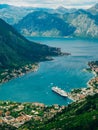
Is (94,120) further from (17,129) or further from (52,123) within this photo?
(17,129)

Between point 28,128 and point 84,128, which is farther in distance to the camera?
point 28,128

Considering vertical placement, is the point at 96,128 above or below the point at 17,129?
above

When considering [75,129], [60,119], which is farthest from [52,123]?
[75,129]

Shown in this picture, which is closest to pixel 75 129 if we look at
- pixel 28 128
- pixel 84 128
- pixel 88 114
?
pixel 84 128

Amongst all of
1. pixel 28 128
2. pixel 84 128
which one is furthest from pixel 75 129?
pixel 28 128

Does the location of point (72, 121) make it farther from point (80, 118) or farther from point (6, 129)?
point (6, 129)

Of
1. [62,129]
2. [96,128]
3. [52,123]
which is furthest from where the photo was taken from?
[52,123]

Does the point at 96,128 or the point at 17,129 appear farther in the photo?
the point at 17,129

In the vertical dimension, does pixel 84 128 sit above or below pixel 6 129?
above

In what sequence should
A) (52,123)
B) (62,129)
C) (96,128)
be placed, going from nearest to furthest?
(96,128) < (62,129) < (52,123)
